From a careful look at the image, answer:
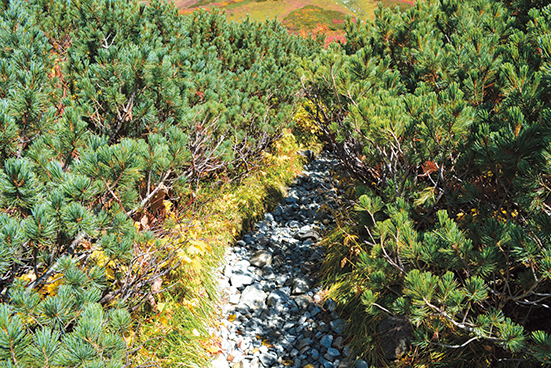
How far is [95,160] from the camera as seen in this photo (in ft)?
6.90

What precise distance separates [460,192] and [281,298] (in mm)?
2565

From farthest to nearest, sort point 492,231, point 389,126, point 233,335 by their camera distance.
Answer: point 233,335 → point 389,126 → point 492,231

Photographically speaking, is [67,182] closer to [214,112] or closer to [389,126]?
[389,126]

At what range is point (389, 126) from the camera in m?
2.98

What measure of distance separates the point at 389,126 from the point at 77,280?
8.51 feet

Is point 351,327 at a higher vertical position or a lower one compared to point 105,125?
lower

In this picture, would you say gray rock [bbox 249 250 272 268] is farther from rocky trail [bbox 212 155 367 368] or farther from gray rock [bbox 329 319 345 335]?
gray rock [bbox 329 319 345 335]

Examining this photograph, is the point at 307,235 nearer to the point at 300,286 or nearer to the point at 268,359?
the point at 300,286

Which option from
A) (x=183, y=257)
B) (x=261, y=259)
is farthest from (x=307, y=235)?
(x=183, y=257)

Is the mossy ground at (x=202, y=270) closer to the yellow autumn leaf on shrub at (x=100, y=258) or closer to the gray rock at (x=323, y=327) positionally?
the yellow autumn leaf on shrub at (x=100, y=258)

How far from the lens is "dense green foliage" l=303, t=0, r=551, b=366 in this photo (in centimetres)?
211

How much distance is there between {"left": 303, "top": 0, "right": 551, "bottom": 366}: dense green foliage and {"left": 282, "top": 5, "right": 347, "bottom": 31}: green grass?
2655cm

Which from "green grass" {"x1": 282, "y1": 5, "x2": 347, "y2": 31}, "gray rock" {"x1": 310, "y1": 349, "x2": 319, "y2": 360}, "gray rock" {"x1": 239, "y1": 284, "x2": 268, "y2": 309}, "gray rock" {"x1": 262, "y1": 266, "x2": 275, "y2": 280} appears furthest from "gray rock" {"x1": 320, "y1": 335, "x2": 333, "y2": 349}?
"green grass" {"x1": 282, "y1": 5, "x2": 347, "y2": 31}

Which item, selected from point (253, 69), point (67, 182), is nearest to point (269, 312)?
point (67, 182)
